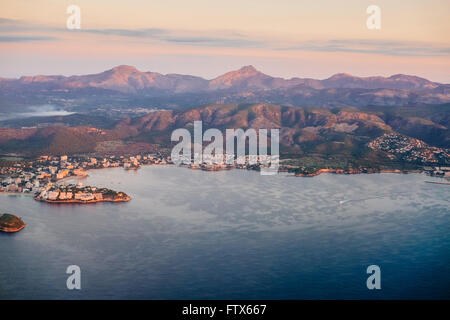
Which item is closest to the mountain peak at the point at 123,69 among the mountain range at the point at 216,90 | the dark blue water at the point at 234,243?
the mountain range at the point at 216,90

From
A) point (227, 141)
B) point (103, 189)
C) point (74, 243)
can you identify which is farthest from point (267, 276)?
point (227, 141)

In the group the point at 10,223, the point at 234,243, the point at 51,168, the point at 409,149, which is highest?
the point at 409,149

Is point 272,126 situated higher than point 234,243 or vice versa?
point 272,126

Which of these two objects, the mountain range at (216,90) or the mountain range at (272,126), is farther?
the mountain range at (216,90)

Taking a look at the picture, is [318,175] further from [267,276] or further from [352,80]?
[352,80]

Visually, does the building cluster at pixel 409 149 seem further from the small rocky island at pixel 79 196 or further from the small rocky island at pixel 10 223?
the small rocky island at pixel 10 223

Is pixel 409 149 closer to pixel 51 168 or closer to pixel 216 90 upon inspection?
pixel 51 168

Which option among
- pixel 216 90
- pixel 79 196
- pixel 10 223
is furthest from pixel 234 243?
pixel 216 90

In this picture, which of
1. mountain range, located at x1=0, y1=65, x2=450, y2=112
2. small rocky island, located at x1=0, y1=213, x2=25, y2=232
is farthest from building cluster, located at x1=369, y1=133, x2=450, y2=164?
small rocky island, located at x1=0, y1=213, x2=25, y2=232
